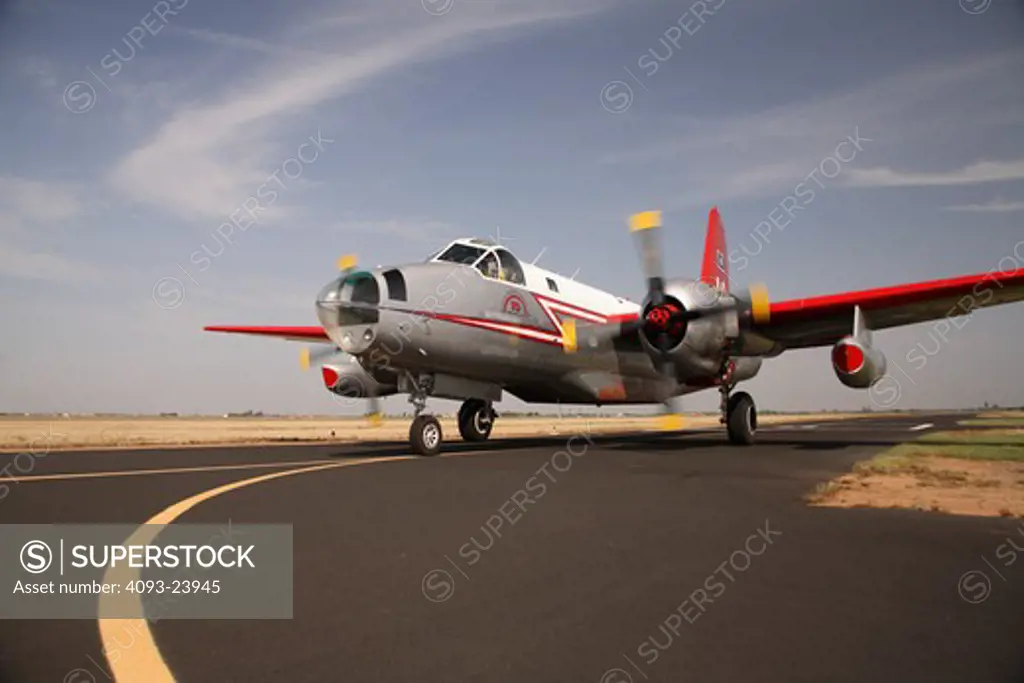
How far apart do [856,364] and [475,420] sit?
11.1 meters

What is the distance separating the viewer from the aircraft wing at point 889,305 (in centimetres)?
1603

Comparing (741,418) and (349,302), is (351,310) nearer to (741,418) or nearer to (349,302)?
(349,302)

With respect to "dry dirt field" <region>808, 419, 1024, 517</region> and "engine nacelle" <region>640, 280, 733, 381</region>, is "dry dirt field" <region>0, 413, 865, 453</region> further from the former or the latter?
"dry dirt field" <region>808, 419, 1024, 517</region>

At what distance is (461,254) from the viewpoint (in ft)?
56.5

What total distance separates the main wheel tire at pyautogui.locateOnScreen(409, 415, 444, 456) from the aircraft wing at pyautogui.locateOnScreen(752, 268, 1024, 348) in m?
8.69

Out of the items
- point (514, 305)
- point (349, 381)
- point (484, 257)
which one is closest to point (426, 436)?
point (514, 305)

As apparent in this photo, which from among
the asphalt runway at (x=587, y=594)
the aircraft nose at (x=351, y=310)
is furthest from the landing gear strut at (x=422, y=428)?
the asphalt runway at (x=587, y=594)

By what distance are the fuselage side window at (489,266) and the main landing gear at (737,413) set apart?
25.6 ft

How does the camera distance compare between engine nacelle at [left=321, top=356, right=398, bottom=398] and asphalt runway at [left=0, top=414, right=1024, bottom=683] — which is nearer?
asphalt runway at [left=0, top=414, right=1024, bottom=683]

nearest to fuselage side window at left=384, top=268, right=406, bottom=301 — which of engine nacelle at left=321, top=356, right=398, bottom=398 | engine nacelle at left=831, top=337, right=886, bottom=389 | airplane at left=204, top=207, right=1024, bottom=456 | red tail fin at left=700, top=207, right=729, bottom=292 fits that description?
airplane at left=204, top=207, right=1024, bottom=456

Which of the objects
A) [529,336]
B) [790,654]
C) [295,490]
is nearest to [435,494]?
[295,490]

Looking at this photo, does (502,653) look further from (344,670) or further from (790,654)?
(790,654)

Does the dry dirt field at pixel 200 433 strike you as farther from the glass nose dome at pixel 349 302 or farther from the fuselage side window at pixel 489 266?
the glass nose dome at pixel 349 302

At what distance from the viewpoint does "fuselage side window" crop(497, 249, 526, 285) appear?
59.0ft
